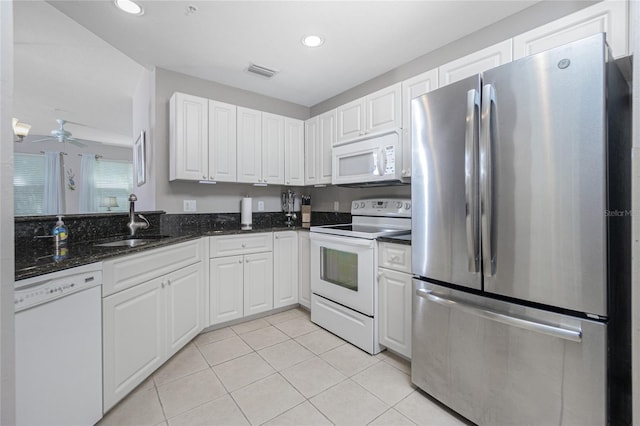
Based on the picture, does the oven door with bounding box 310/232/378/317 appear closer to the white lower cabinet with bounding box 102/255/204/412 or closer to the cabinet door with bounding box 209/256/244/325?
the cabinet door with bounding box 209/256/244/325

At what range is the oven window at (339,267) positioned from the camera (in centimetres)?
229

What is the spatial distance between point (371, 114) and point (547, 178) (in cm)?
167

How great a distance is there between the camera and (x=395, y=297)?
6.54 ft

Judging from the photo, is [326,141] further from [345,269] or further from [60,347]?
[60,347]

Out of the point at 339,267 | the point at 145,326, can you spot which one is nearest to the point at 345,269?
the point at 339,267

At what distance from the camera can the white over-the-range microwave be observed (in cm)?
227

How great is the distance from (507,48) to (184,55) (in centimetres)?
251

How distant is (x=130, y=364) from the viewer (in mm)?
1611

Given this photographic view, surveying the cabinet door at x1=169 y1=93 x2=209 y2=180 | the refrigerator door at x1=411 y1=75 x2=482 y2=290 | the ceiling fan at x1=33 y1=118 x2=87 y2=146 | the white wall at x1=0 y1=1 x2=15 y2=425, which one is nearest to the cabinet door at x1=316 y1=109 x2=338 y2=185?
the cabinet door at x1=169 y1=93 x2=209 y2=180

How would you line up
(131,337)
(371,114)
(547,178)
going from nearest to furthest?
(547,178) < (131,337) < (371,114)

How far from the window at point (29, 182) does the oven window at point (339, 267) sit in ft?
15.6

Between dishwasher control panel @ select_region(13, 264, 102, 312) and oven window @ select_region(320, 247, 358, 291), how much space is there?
1.64 m

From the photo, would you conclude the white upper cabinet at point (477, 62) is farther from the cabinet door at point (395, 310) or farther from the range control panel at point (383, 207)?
the cabinet door at point (395, 310)

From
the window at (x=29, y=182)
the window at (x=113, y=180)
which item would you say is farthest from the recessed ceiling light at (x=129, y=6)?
the window at (x=29, y=182)
